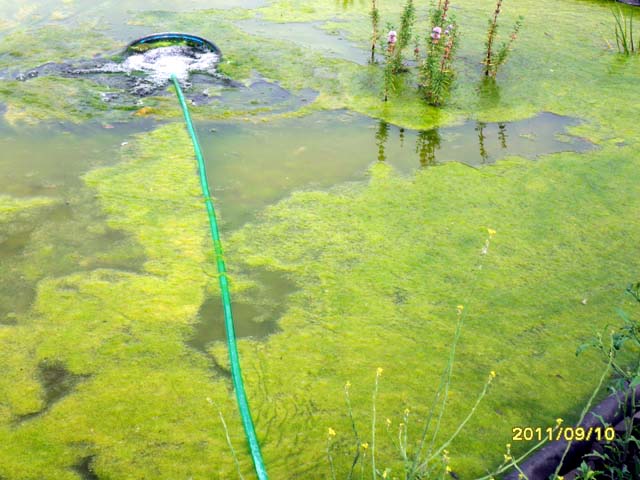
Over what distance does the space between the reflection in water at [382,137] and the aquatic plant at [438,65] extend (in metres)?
0.55

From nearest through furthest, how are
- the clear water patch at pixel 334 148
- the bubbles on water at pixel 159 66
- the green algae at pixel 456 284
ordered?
the green algae at pixel 456 284 < the clear water patch at pixel 334 148 < the bubbles on water at pixel 159 66

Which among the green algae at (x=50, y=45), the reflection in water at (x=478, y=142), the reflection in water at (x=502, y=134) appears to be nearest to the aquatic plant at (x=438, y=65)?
the reflection in water at (x=478, y=142)

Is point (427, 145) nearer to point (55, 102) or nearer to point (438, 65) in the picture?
point (438, 65)

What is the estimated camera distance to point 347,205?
10.6 ft

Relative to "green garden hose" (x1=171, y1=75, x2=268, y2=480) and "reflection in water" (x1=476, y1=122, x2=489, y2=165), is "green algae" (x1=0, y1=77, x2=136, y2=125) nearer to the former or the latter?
"green garden hose" (x1=171, y1=75, x2=268, y2=480)

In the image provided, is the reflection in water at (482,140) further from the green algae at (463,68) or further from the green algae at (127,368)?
the green algae at (127,368)

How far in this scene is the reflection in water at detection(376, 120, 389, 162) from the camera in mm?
3747

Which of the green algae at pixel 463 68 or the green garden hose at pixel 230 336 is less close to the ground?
the green algae at pixel 463 68

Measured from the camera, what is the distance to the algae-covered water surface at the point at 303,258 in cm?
199

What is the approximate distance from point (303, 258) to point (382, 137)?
147 cm

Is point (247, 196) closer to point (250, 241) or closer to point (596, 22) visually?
point (250, 241)

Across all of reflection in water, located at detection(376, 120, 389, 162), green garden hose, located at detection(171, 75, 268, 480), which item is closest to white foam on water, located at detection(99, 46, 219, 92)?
green garden hose, located at detection(171, 75, 268, 480)

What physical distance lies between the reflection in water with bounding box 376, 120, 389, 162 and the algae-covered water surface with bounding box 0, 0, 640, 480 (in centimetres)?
2

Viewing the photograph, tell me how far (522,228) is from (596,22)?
4.29m
